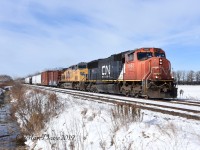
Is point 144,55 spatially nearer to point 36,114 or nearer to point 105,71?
point 105,71

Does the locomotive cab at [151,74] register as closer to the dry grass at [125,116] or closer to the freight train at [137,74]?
the freight train at [137,74]

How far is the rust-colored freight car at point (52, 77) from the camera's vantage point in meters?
50.0

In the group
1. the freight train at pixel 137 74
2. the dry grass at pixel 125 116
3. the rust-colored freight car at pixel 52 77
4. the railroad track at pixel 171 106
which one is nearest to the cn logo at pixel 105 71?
the freight train at pixel 137 74

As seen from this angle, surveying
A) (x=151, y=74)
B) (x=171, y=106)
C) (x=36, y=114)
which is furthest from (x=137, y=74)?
(x=36, y=114)

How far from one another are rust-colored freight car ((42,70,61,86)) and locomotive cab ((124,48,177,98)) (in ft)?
106

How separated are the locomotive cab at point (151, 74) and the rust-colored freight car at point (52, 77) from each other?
32450 mm

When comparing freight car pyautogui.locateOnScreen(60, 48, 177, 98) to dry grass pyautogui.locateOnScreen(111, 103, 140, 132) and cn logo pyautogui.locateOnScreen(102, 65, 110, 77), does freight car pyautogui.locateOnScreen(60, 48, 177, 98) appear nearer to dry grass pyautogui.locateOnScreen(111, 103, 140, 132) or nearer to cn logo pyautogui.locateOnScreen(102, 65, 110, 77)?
cn logo pyautogui.locateOnScreen(102, 65, 110, 77)

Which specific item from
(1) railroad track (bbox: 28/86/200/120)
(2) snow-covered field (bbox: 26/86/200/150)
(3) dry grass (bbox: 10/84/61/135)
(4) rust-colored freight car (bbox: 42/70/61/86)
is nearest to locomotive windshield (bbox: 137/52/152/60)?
(1) railroad track (bbox: 28/86/200/120)

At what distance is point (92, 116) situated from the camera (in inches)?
391

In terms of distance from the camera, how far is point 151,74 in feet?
55.8

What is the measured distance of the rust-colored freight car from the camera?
164ft

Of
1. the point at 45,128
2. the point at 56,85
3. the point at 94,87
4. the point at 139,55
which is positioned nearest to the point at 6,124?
the point at 45,128

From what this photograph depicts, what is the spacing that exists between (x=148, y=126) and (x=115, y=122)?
4.10 feet

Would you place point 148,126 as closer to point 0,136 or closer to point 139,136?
point 139,136
